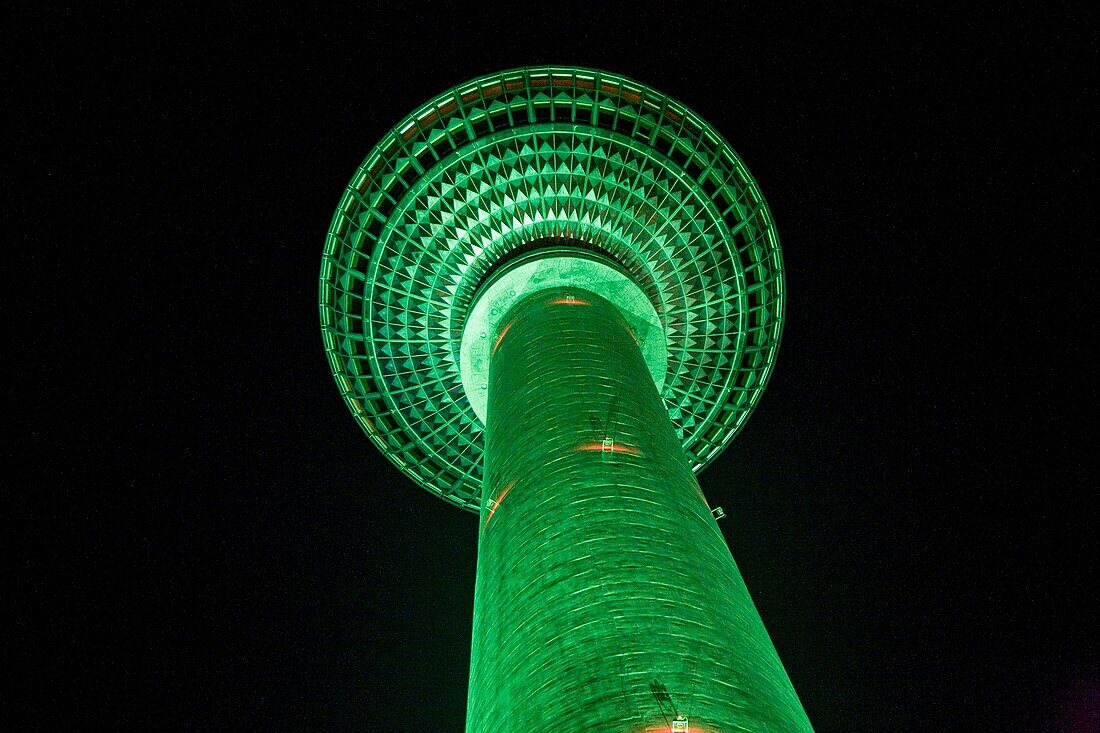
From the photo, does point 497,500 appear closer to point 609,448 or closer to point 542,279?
point 609,448

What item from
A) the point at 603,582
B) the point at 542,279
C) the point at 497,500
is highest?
the point at 542,279

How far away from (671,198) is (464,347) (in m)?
7.03

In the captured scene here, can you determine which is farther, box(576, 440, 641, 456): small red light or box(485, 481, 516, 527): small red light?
box(485, 481, 516, 527): small red light

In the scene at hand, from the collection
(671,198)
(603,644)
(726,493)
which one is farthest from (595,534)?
(726,493)

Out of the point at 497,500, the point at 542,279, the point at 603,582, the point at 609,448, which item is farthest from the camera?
the point at 542,279

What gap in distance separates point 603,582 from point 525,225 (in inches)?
529

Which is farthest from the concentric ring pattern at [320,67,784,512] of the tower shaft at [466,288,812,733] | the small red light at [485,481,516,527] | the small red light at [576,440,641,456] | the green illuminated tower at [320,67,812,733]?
the small red light at [576,440,641,456]

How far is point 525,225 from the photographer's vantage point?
21016 mm

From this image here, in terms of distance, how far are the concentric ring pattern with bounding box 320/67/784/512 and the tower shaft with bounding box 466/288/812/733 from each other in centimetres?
778

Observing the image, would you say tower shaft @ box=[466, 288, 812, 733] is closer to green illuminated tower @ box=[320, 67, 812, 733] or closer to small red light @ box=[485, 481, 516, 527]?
small red light @ box=[485, 481, 516, 527]

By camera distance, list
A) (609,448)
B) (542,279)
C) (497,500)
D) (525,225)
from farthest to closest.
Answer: (525,225) < (542,279) < (497,500) < (609,448)

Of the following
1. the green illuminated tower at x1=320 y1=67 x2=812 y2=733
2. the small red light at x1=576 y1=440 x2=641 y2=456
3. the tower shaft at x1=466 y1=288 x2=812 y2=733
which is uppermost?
the green illuminated tower at x1=320 y1=67 x2=812 y2=733

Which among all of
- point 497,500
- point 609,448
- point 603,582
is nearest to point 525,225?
point 497,500

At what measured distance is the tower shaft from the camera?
7.64 m
